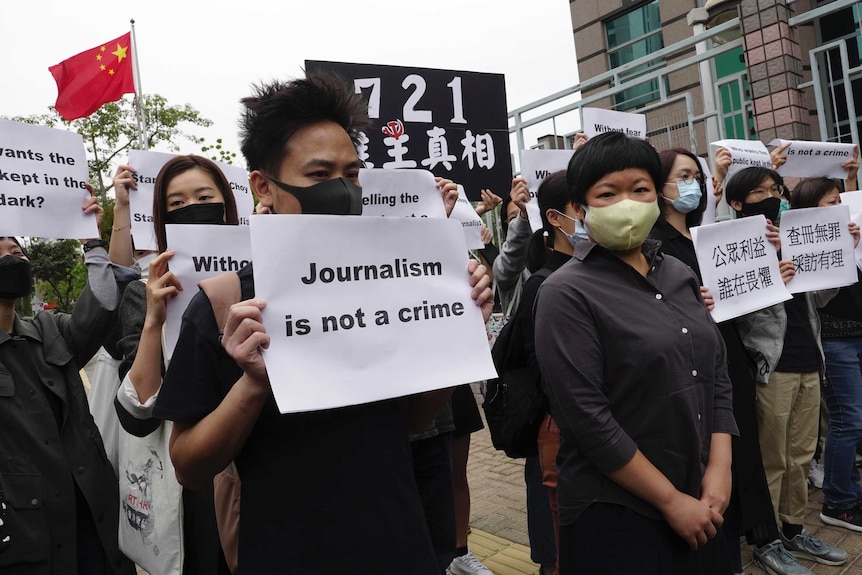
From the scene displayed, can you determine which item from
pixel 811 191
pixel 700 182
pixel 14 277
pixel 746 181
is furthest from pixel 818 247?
pixel 14 277

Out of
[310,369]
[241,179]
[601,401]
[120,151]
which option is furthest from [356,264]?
[120,151]

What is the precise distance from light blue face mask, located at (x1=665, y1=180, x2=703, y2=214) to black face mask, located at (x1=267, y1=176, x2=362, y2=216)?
2196mm

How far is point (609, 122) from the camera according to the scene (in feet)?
14.2

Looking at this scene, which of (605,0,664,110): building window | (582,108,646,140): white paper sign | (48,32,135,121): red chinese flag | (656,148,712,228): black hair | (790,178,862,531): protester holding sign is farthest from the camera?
(605,0,664,110): building window

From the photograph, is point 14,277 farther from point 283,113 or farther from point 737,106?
point 737,106

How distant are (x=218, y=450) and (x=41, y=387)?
4.84ft

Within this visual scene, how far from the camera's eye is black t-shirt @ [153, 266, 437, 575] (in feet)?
4.61

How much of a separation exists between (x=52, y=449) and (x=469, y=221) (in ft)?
7.87

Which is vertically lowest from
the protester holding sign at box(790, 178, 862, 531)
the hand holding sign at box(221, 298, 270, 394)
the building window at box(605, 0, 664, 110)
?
the protester holding sign at box(790, 178, 862, 531)

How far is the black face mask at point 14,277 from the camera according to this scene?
2465 millimetres

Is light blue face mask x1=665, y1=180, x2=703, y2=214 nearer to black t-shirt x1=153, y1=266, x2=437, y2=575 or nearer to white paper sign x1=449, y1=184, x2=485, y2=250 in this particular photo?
white paper sign x1=449, y1=184, x2=485, y2=250

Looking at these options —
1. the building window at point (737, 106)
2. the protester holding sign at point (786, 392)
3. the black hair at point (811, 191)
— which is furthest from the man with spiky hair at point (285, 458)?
the building window at point (737, 106)

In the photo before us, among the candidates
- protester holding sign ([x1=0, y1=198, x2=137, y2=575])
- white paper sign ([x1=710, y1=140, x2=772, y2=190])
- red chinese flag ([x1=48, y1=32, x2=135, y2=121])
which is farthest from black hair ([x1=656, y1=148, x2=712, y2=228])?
red chinese flag ([x1=48, y1=32, x2=135, y2=121])

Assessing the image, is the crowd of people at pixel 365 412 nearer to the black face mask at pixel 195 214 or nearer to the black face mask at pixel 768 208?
the black face mask at pixel 195 214
